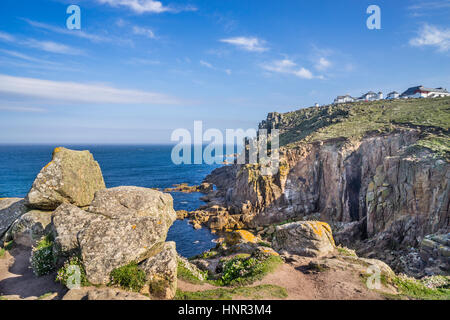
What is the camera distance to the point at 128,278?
9.08m

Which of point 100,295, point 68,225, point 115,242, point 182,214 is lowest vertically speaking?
point 182,214

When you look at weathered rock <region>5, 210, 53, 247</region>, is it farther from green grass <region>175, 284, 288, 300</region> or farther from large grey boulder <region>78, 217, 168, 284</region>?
green grass <region>175, 284, 288, 300</region>

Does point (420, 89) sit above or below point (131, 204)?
above

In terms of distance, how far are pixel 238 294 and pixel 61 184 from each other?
12.1 meters

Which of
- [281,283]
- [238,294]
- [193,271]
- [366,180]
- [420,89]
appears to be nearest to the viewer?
[238,294]

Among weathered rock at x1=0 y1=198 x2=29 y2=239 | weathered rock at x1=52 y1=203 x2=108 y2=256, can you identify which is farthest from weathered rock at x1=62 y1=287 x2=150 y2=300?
weathered rock at x1=0 y1=198 x2=29 y2=239

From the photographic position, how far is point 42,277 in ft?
35.9

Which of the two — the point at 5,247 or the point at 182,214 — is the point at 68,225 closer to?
the point at 5,247

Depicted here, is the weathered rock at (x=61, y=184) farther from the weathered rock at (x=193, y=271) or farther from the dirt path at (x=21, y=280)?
the weathered rock at (x=193, y=271)

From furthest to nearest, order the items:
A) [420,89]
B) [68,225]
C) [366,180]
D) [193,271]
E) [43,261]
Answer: [420,89] < [366,180] < [193,271] < [68,225] < [43,261]

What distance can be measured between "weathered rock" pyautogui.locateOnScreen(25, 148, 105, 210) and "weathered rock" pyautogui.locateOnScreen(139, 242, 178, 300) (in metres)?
8.27

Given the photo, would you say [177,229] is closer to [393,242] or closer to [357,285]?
[393,242]

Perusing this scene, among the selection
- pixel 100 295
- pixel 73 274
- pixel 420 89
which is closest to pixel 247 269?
pixel 100 295
